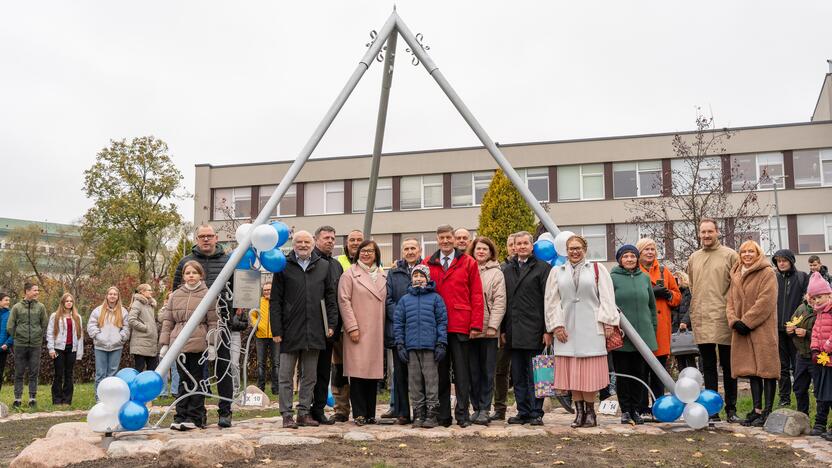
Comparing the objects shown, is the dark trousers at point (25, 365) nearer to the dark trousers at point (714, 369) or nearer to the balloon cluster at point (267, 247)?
the balloon cluster at point (267, 247)

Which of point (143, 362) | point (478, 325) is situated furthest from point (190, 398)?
point (143, 362)

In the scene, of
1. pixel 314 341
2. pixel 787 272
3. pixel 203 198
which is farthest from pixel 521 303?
pixel 203 198

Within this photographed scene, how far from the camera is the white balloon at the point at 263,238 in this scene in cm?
800

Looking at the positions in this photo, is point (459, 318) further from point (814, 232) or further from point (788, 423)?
point (814, 232)

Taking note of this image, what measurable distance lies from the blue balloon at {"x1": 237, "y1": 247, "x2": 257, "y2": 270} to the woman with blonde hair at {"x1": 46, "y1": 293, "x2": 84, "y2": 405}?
5.32 metres

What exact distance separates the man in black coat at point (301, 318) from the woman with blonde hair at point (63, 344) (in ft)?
19.0

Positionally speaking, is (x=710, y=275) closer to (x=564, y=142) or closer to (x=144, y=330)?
(x=144, y=330)

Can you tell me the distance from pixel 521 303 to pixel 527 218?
14.0 m

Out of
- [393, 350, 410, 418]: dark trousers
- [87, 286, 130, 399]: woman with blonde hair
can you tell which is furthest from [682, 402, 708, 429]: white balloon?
[87, 286, 130, 399]: woman with blonde hair

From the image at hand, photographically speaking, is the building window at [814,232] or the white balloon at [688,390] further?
the building window at [814,232]

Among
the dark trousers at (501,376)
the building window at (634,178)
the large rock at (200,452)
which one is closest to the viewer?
the large rock at (200,452)

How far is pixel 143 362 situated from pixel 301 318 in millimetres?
5002

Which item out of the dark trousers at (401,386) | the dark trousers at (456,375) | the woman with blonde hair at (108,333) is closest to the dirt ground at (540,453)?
the dark trousers at (456,375)

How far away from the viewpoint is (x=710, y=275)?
8438 mm
